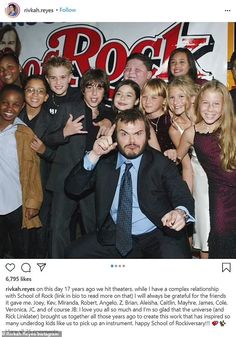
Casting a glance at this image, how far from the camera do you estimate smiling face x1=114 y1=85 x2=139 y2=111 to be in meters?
1.42

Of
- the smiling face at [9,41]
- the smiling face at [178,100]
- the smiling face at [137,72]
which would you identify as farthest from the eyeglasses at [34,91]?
the smiling face at [178,100]

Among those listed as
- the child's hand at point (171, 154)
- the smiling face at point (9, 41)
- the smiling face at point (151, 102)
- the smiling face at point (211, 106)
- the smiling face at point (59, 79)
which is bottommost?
the child's hand at point (171, 154)

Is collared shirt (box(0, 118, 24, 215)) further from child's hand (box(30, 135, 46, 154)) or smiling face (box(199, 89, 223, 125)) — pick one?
smiling face (box(199, 89, 223, 125))

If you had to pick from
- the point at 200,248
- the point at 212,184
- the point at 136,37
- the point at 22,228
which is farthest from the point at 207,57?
the point at 22,228

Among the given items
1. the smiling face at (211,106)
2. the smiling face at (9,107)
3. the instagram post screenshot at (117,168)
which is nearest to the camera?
the instagram post screenshot at (117,168)

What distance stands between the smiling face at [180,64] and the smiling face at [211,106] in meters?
0.15

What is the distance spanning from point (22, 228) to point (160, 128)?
46 centimetres

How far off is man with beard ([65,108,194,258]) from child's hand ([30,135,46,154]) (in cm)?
18

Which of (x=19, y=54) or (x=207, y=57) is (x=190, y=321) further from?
(x=19, y=54)

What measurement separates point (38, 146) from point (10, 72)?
0.23m

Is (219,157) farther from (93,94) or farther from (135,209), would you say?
(93,94)

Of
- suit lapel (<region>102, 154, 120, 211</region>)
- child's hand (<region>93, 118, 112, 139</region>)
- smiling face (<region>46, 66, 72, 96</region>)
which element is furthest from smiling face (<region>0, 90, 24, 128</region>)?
suit lapel (<region>102, 154, 120, 211</region>)

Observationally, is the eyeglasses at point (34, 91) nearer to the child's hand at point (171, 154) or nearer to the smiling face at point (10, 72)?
the smiling face at point (10, 72)

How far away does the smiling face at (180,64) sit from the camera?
1.42 meters
